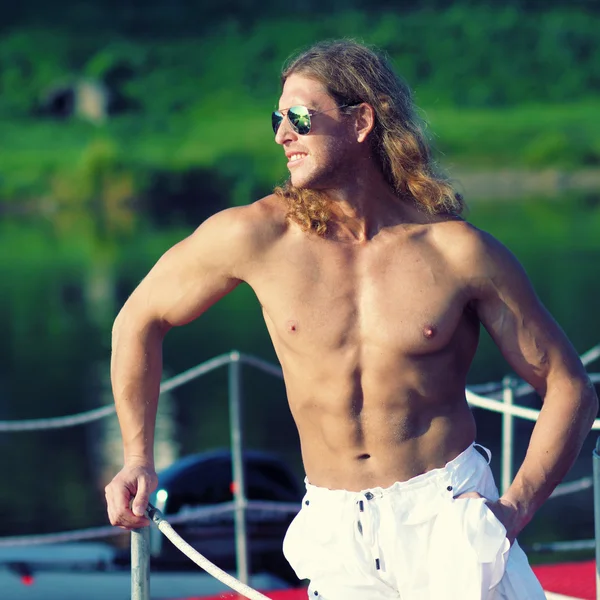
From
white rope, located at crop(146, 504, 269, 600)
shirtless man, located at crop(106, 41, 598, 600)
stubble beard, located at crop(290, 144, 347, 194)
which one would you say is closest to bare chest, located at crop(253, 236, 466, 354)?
shirtless man, located at crop(106, 41, 598, 600)

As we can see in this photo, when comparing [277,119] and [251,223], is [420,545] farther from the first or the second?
[277,119]

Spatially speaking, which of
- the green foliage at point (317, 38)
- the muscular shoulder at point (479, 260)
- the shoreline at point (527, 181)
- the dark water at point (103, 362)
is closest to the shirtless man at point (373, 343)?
the muscular shoulder at point (479, 260)

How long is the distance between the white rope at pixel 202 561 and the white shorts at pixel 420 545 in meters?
0.26

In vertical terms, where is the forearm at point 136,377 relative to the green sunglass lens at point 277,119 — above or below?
below

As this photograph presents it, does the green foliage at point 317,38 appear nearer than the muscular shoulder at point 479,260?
No

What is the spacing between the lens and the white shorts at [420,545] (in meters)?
2.39

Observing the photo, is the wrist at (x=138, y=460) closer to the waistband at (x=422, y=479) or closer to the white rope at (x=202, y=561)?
the white rope at (x=202, y=561)

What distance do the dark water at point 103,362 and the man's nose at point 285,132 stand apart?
8158mm

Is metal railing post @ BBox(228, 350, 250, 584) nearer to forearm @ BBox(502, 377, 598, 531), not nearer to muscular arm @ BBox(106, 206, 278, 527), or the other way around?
muscular arm @ BBox(106, 206, 278, 527)

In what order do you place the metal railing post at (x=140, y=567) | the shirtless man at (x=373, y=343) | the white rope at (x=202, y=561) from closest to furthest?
the white rope at (x=202, y=561)
the metal railing post at (x=140, y=567)
the shirtless man at (x=373, y=343)

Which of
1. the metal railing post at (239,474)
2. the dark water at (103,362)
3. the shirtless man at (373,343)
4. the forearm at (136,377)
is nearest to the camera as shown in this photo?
the shirtless man at (373,343)

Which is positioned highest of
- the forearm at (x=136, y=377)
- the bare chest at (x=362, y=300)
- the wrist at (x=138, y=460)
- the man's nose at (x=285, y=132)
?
the man's nose at (x=285, y=132)

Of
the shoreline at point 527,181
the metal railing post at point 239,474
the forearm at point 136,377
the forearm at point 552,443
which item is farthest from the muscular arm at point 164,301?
the shoreline at point 527,181

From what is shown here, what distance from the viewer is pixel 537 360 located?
2561 mm
